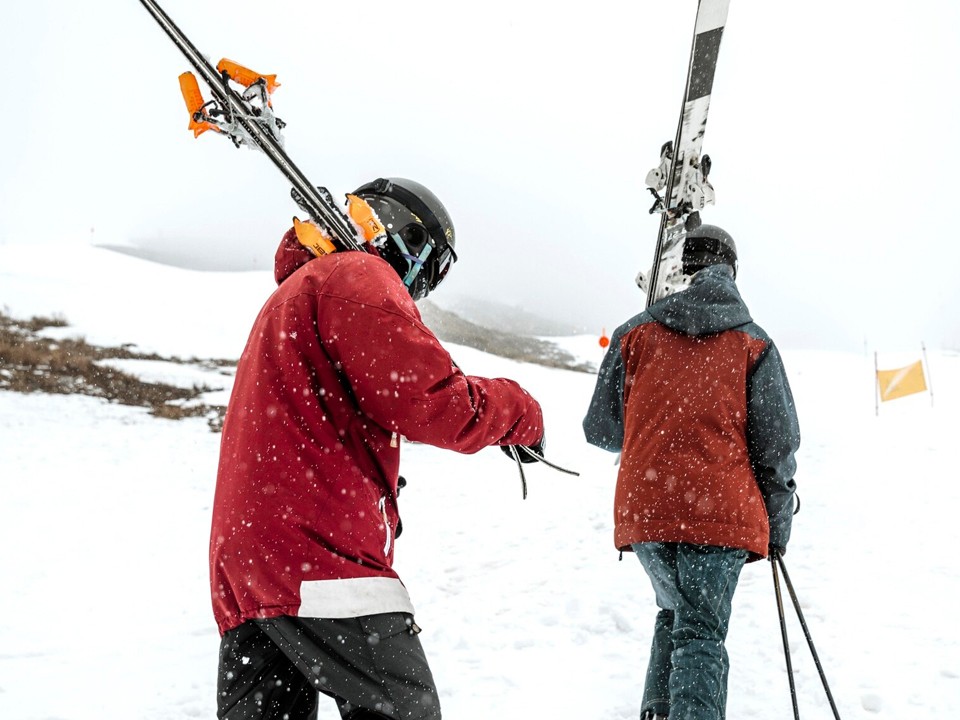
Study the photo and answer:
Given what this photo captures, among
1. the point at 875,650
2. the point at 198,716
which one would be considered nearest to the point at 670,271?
the point at 875,650

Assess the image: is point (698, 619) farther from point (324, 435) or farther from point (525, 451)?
point (324, 435)

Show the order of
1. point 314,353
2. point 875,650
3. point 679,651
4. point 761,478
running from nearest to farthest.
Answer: point 314,353
point 679,651
point 761,478
point 875,650

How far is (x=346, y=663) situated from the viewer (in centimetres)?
147

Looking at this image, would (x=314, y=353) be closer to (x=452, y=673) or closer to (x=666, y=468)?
(x=666, y=468)

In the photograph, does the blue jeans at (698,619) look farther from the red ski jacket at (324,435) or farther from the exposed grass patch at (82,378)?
the exposed grass patch at (82,378)

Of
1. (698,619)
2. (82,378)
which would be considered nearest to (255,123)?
(698,619)

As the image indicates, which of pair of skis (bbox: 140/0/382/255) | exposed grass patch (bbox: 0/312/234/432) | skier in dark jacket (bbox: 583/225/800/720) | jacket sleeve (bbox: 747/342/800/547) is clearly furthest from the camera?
exposed grass patch (bbox: 0/312/234/432)

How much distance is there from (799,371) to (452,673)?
83.4 ft

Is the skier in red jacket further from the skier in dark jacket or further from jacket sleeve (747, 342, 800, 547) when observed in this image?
jacket sleeve (747, 342, 800, 547)

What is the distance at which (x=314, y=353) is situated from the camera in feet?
5.17

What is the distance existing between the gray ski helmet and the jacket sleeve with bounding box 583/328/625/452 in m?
0.49

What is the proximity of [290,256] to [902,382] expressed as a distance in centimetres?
1481

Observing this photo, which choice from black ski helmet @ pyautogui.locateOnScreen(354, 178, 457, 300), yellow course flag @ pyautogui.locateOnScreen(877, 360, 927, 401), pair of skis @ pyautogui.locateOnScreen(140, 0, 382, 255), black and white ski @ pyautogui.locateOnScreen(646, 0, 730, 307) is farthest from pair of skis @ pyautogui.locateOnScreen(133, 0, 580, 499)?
yellow course flag @ pyautogui.locateOnScreen(877, 360, 927, 401)

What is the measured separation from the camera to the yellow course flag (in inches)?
518
